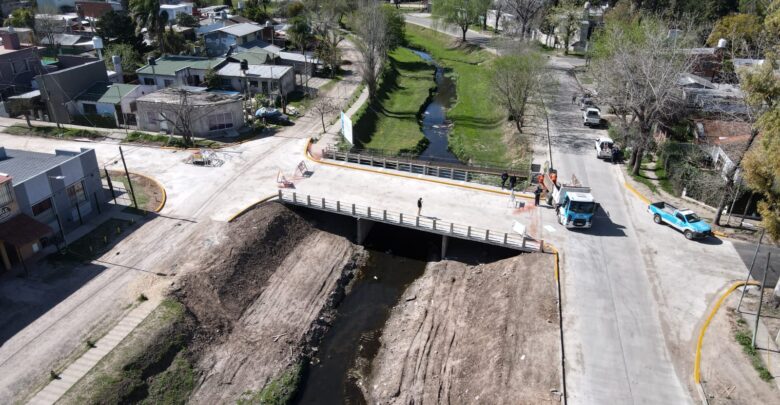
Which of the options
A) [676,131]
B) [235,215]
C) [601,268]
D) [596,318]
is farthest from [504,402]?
[676,131]

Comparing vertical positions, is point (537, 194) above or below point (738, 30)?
below

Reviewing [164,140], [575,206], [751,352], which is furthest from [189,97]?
[751,352]

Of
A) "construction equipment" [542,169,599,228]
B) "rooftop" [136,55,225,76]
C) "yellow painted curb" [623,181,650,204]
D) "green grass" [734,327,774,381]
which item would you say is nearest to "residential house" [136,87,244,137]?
"rooftop" [136,55,225,76]

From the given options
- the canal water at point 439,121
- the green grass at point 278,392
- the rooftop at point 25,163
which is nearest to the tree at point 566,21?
the canal water at point 439,121

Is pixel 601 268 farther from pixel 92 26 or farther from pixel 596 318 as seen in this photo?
pixel 92 26

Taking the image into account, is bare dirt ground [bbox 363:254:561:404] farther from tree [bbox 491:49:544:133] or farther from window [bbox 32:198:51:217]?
tree [bbox 491:49:544:133]

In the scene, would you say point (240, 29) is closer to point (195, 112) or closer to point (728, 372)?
point (195, 112)
